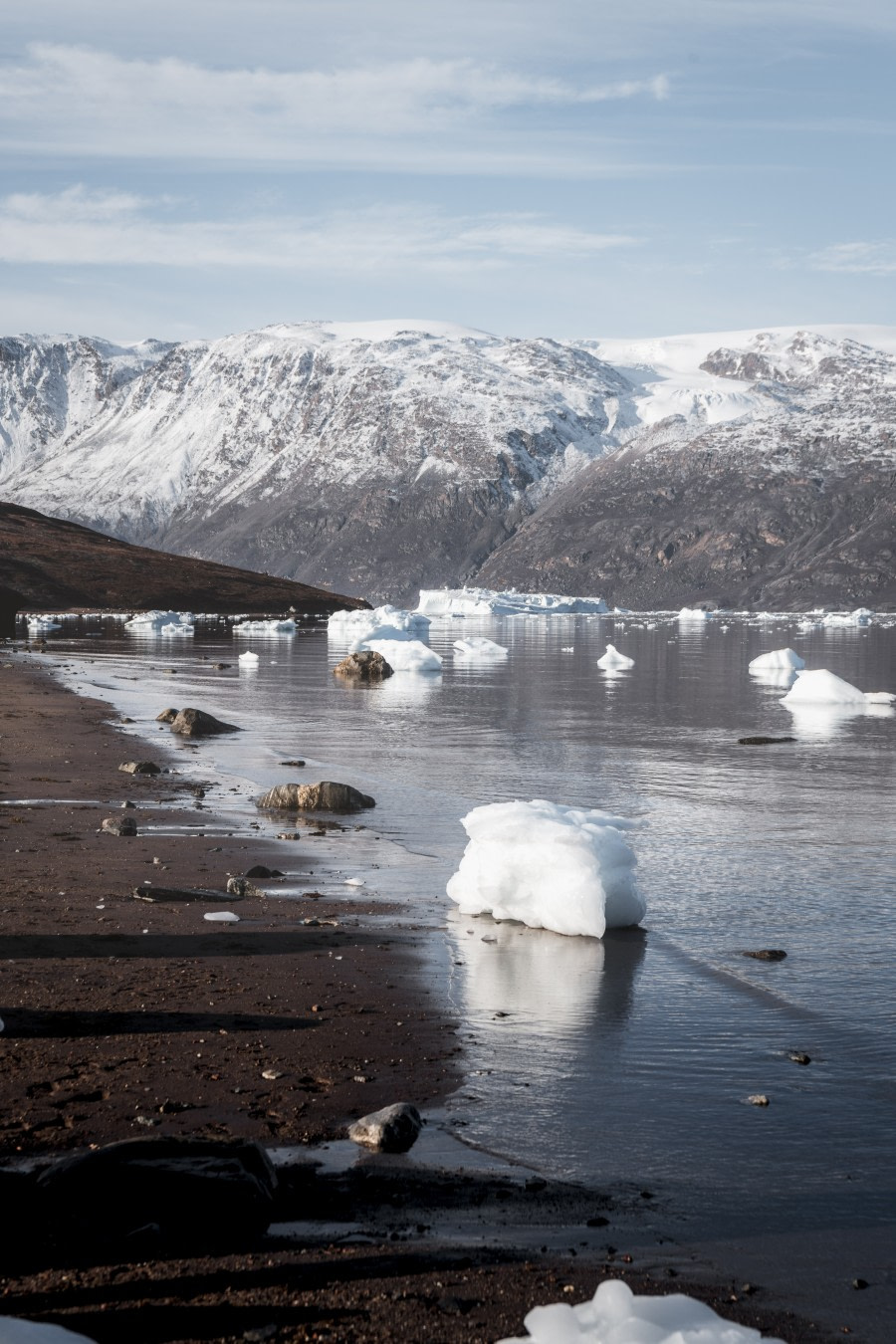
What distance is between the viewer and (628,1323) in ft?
20.1

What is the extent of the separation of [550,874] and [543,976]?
2.17 m

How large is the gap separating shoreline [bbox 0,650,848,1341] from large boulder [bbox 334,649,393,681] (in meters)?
45.5

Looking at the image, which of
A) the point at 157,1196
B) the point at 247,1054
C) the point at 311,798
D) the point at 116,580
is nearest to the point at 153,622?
the point at 116,580

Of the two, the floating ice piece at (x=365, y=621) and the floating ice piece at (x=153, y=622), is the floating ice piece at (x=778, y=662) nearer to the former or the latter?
the floating ice piece at (x=365, y=621)

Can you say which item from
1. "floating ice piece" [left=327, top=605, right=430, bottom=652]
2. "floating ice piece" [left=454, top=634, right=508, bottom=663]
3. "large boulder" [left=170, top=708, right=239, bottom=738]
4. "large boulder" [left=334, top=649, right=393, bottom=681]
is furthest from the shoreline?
"floating ice piece" [left=327, top=605, right=430, bottom=652]

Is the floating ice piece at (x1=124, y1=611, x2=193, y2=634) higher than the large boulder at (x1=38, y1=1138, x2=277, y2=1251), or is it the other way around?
the floating ice piece at (x1=124, y1=611, x2=193, y2=634)

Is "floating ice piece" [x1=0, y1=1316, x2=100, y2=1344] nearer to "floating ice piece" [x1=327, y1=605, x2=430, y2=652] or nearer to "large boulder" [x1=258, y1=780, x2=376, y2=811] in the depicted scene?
"large boulder" [x1=258, y1=780, x2=376, y2=811]

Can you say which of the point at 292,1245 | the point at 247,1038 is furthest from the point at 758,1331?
the point at 247,1038

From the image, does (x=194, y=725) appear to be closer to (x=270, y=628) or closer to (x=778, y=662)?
(x=778, y=662)

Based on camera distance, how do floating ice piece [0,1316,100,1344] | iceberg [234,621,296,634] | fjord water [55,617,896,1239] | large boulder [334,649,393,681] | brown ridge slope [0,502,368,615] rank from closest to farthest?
floating ice piece [0,1316,100,1344], fjord water [55,617,896,1239], large boulder [334,649,393,681], iceberg [234,621,296,634], brown ridge slope [0,502,368,615]

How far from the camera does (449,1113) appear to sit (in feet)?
30.2

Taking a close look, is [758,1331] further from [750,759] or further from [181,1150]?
[750,759]

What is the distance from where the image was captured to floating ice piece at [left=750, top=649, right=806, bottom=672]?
67.6 metres

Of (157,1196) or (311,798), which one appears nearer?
(157,1196)
